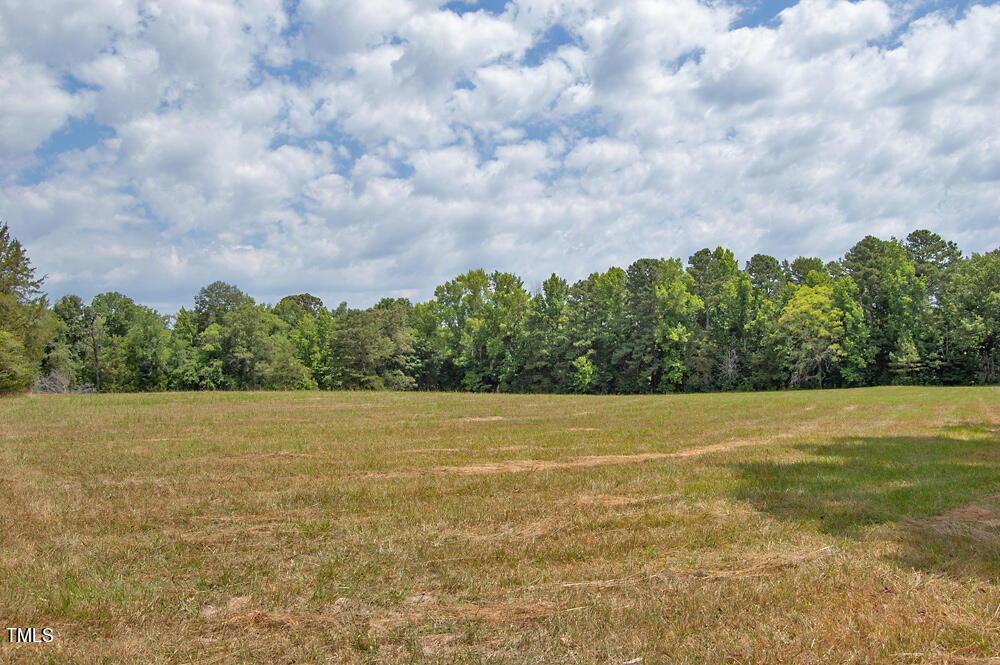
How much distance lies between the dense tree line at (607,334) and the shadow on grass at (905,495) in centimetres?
5329

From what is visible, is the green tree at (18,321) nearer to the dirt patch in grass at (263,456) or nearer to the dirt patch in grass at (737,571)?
the dirt patch in grass at (263,456)

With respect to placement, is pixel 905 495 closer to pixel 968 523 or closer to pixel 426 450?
pixel 968 523

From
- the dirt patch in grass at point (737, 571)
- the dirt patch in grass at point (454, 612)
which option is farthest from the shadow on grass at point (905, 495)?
the dirt patch in grass at point (454, 612)

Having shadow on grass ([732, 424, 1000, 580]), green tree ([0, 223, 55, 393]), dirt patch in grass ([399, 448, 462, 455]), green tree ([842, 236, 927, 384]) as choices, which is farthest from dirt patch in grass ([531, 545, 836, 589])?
green tree ([842, 236, 927, 384])

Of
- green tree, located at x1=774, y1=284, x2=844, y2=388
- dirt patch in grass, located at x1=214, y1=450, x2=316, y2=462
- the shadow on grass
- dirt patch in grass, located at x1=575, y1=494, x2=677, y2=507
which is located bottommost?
the shadow on grass

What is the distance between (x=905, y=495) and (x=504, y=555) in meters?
7.86

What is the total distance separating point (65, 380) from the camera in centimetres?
6662

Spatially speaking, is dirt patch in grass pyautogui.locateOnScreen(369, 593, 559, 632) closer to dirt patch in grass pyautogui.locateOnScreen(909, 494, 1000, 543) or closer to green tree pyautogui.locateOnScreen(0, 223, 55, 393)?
dirt patch in grass pyautogui.locateOnScreen(909, 494, 1000, 543)

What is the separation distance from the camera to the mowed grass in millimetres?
4824

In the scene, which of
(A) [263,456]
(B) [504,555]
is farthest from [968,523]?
(A) [263,456]

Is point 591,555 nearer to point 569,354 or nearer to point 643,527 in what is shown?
point 643,527

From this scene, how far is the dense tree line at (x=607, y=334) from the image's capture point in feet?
207

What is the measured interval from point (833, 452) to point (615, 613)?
13.0m

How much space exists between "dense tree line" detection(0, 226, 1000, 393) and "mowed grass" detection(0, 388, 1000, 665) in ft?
171
